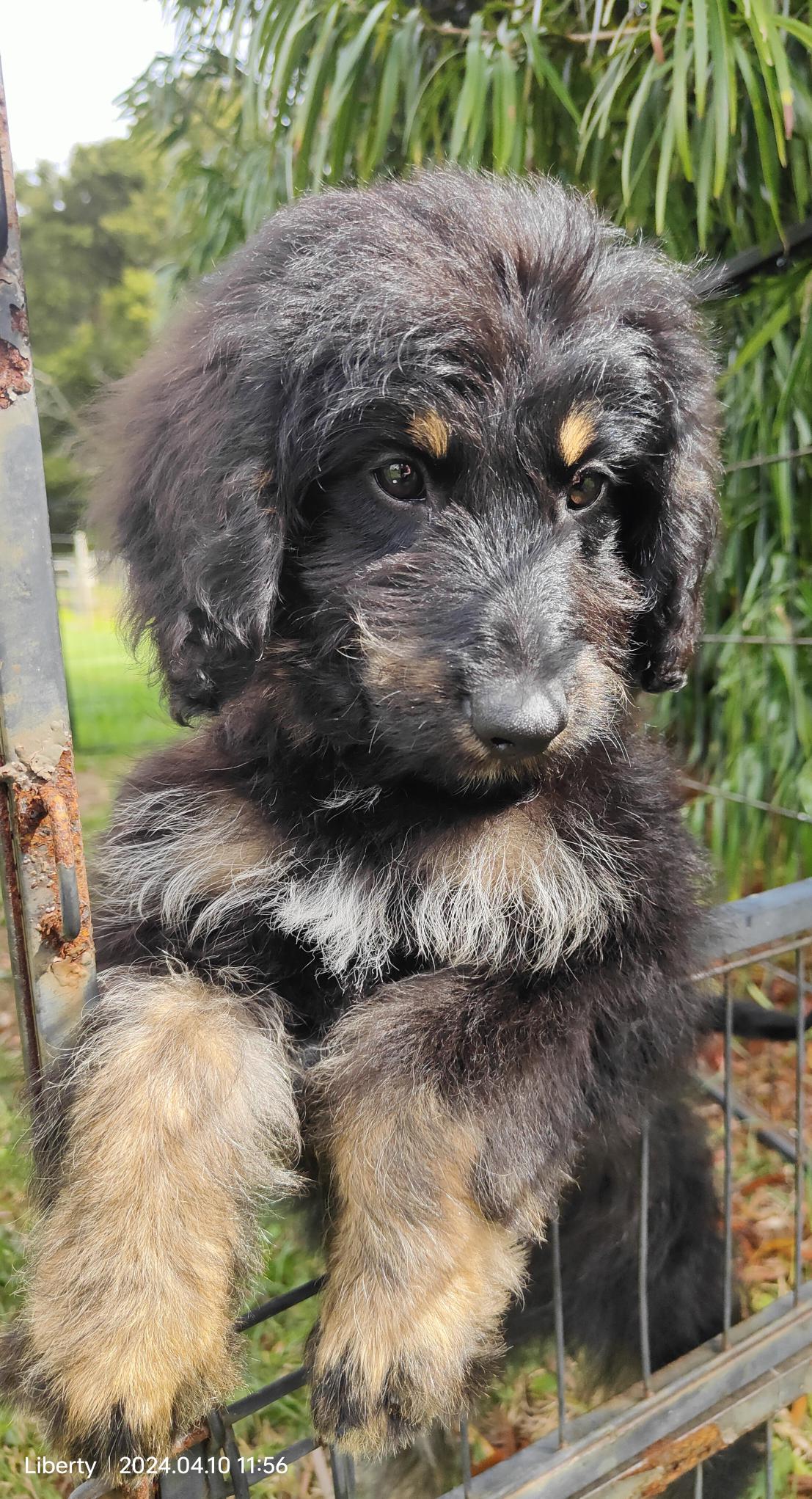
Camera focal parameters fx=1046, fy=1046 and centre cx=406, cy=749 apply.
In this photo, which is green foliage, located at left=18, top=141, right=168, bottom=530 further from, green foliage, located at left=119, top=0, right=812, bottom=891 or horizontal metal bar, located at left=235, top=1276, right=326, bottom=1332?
horizontal metal bar, located at left=235, top=1276, right=326, bottom=1332

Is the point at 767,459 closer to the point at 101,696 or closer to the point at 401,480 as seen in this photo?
the point at 401,480

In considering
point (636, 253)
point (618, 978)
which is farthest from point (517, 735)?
point (636, 253)

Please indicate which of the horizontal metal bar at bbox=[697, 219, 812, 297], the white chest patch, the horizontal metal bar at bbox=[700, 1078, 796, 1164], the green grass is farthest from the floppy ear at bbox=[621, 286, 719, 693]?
the green grass

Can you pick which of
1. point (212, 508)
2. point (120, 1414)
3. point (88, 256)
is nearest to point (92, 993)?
point (120, 1414)

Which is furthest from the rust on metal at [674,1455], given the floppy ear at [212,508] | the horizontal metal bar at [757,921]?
the floppy ear at [212,508]

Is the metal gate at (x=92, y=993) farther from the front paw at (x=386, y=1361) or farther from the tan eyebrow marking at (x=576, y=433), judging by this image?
the tan eyebrow marking at (x=576, y=433)

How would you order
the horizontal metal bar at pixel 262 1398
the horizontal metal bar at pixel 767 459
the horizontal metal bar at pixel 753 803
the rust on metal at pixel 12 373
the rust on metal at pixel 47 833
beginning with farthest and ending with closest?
the horizontal metal bar at pixel 753 803 < the horizontal metal bar at pixel 767 459 < the horizontal metal bar at pixel 262 1398 < the rust on metal at pixel 47 833 < the rust on metal at pixel 12 373
